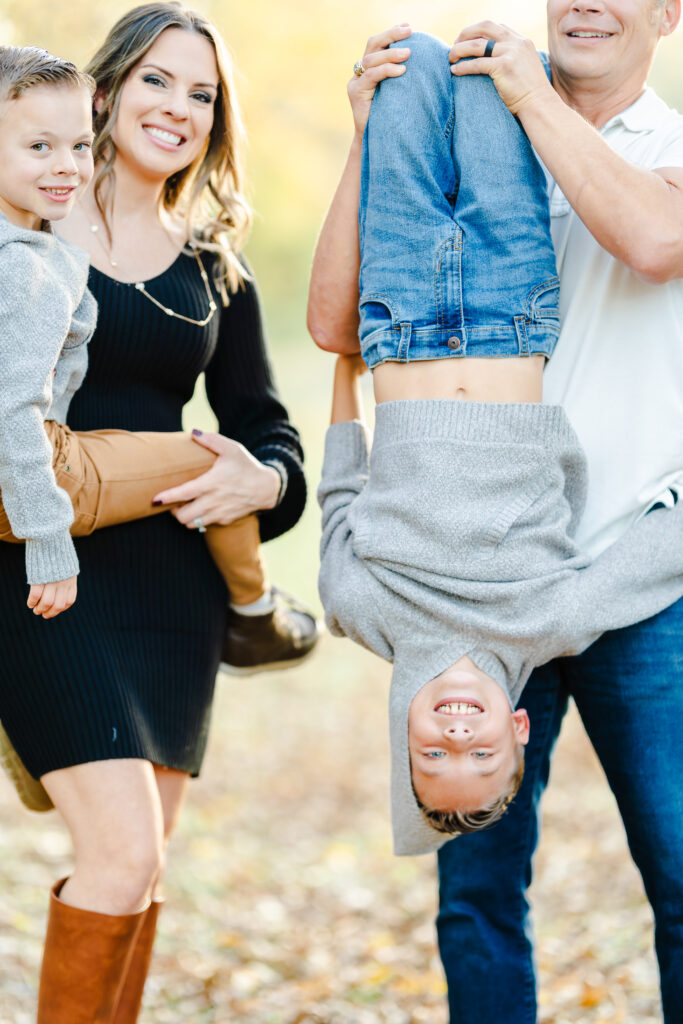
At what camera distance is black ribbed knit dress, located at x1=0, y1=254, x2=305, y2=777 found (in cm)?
213

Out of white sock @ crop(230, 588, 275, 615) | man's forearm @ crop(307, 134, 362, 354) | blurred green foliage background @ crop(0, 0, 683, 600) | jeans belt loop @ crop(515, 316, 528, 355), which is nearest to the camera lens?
jeans belt loop @ crop(515, 316, 528, 355)

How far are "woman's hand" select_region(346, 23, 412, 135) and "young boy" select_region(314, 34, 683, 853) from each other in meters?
0.03

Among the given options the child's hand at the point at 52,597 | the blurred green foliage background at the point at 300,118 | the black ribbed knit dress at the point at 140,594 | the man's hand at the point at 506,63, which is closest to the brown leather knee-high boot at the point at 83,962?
the black ribbed knit dress at the point at 140,594

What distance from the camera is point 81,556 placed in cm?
220

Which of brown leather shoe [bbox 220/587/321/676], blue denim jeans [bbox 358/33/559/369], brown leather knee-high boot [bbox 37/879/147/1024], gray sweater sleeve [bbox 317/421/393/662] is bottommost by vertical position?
brown leather knee-high boot [bbox 37/879/147/1024]

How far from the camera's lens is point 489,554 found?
79.7 inches

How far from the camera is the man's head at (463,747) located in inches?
81.9

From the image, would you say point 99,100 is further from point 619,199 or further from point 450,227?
point 619,199

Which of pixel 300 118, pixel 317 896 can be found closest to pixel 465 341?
pixel 317 896

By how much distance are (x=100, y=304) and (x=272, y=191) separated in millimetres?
4980

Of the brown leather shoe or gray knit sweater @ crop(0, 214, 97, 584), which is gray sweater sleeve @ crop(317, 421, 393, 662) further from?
gray knit sweater @ crop(0, 214, 97, 584)

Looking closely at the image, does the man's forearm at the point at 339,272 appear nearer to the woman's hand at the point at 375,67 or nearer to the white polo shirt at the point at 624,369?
the woman's hand at the point at 375,67

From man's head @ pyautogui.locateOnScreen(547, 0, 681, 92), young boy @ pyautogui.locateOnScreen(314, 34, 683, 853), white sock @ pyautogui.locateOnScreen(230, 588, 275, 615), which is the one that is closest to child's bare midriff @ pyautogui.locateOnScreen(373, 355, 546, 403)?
young boy @ pyautogui.locateOnScreen(314, 34, 683, 853)

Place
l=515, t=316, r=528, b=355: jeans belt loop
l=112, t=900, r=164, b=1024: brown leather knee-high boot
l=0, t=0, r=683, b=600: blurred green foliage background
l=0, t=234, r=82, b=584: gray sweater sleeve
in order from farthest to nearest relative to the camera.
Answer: l=0, t=0, r=683, b=600: blurred green foliage background, l=112, t=900, r=164, b=1024: brown leather knee-high boot, l=515, t=316, r=528, b=355: jeans belt loop, l=0, t=234, r=82, b=584: gray sweater sleeve
